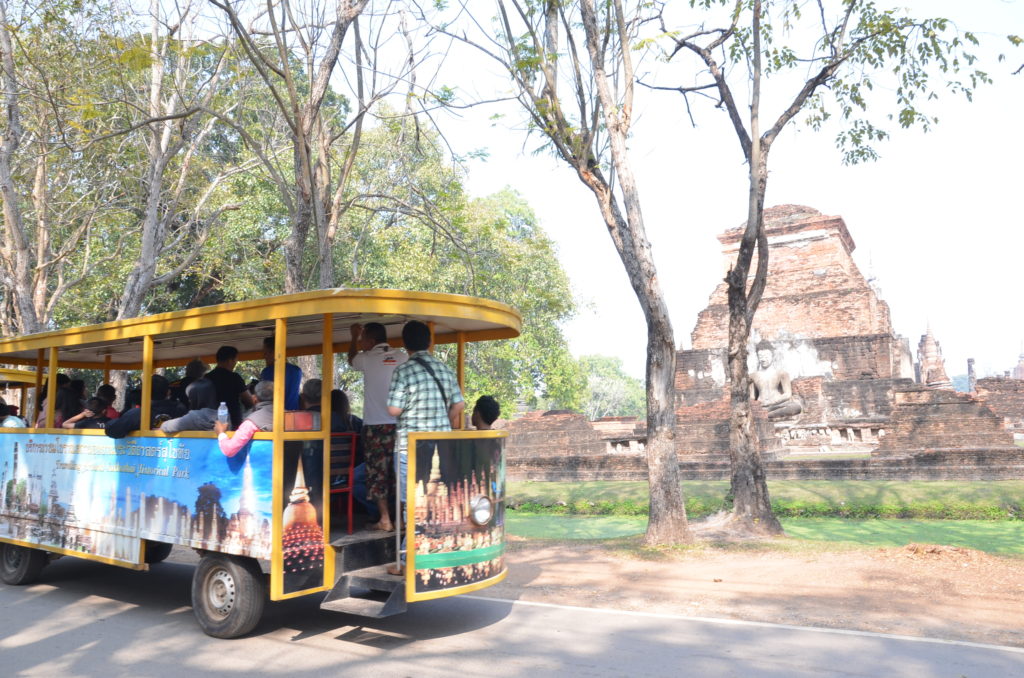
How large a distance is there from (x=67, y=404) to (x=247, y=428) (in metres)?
3.66

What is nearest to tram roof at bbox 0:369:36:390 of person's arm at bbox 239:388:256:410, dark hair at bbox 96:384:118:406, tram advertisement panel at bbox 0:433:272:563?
tram advertisement panel at bbox 0:433:272:563

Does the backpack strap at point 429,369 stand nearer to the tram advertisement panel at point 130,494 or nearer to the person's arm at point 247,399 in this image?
the tram advertisement panel at point 130,494

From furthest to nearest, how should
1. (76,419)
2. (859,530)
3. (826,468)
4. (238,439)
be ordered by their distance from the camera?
(826,468)
(859,530)
(76,419)
(238,439)

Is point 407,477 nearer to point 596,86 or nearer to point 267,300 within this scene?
point 267,300

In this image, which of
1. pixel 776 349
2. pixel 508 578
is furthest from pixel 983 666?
pixel 776 349

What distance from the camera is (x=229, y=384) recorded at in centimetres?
727

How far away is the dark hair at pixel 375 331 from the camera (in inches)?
263

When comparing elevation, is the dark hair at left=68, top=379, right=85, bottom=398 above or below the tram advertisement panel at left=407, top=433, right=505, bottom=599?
above

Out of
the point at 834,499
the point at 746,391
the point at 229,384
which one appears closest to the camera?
the point at 229,384

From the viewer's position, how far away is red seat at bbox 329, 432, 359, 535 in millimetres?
6449

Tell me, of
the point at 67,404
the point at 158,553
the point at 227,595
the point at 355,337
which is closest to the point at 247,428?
the point at 227,595

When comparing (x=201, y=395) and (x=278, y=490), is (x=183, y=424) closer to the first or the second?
(x=201, y=395)

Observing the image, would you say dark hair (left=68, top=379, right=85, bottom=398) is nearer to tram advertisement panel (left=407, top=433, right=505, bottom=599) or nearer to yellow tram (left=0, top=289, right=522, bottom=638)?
yellow tram (left=0, top=289, right=522, bottom=638)

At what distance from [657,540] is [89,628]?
6335 mm
